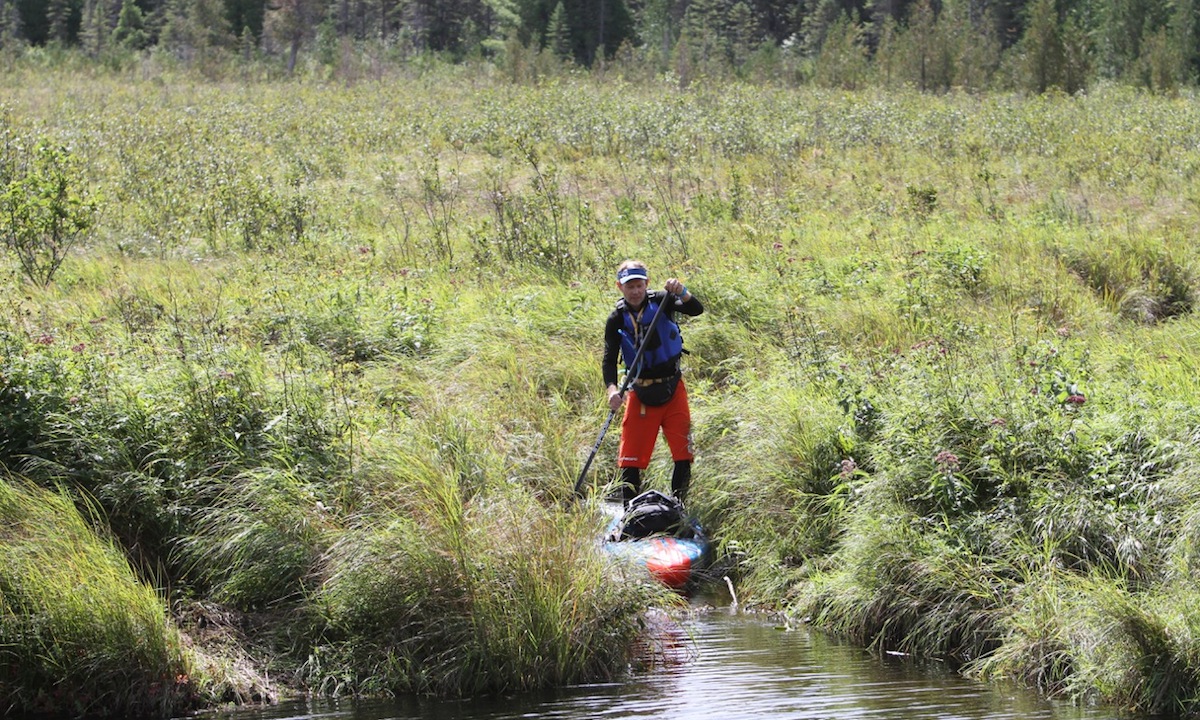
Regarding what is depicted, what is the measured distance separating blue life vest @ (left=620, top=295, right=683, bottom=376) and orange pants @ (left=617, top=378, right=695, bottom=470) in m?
0.23

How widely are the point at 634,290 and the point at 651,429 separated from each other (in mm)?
932

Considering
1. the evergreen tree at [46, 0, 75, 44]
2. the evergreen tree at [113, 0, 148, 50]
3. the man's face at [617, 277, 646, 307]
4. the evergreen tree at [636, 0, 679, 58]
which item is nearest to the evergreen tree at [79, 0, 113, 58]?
the evergreen tree at [113, 0, 148, 50]

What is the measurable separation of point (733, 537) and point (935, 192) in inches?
319

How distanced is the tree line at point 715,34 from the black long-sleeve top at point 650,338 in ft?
70.0

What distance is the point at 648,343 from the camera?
8266mm

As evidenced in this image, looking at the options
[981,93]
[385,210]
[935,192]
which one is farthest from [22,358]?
[981,93]

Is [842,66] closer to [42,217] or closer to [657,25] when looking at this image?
[42,217]

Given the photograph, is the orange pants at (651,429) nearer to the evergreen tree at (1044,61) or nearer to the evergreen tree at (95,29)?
the evergreen tree at (1044,61)

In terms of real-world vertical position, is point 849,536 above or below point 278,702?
above

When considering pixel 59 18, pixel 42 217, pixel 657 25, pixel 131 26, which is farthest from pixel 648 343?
pixel 59 18

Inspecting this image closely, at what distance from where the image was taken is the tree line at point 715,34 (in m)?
31.3

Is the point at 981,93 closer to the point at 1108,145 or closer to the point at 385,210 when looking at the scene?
the point at 1108,145

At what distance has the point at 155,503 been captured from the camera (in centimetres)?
701

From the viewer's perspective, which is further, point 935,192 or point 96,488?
point 935,192
